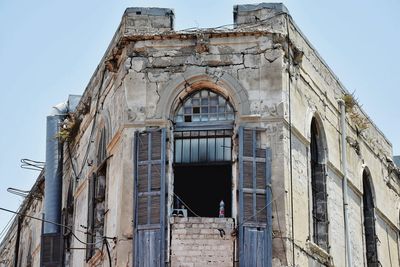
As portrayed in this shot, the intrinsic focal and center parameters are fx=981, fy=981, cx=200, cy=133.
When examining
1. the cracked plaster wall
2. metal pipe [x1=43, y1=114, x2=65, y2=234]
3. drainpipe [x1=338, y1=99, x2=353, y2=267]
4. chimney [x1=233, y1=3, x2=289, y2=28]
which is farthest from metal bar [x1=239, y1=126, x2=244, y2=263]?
metal pipe [x1=43, y1=114, x2=65, y2=234]

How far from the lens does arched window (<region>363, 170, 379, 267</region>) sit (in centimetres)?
2236

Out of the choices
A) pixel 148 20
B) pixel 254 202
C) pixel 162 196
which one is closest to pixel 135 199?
pixel 162 196

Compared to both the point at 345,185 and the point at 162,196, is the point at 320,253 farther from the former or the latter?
the point at 162,196

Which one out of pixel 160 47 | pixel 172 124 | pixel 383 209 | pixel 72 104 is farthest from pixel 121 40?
pixel 383 209

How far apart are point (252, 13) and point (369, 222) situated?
647 cm

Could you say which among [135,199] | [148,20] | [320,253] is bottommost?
[320,253]

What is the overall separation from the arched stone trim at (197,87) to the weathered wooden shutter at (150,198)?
1.77 feet

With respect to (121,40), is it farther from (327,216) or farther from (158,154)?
(327,216)

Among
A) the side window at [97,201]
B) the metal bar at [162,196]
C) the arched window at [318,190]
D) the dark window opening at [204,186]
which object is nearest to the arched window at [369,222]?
the arched window at [318,190]

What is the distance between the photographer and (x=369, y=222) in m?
22.7

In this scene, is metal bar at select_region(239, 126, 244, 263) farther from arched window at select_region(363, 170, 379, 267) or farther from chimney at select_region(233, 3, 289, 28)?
arched window at select_region(363, 170, 379, 267)

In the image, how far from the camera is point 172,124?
60.0 feet

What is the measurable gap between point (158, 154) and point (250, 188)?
180 centimetres

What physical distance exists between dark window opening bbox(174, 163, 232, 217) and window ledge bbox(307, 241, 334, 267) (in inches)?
68.1
